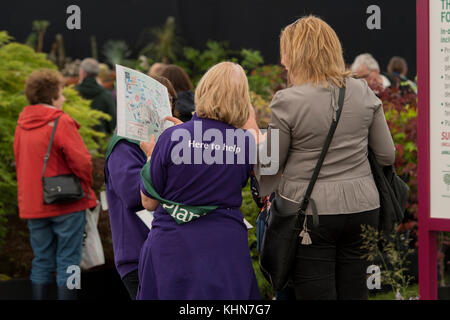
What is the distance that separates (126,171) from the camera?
3264 mm

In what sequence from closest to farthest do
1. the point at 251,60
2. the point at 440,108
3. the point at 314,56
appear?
1. the point at 314,56
2. the point at 440,108
3. the point at 251,60

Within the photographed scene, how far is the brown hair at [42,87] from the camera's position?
518cm

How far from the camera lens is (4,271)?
630cm

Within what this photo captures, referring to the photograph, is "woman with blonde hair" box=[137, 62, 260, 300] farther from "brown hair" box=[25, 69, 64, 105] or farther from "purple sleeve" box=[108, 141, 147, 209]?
"brown hair" box=[25, 69, 64, 105]

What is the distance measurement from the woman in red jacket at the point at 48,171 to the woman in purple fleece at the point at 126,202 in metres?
1.74

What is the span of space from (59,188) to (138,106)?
2.12m

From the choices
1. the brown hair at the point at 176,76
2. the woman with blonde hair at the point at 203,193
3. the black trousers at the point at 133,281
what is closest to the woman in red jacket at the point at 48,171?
the brown hair at the point at 176,76

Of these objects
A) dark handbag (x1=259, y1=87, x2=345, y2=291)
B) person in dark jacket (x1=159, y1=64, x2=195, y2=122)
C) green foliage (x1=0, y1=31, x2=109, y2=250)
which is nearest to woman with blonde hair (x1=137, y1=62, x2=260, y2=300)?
dark handbag (x1=259, y1=87, x2=345, y2=291)

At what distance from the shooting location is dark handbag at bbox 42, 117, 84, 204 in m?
5.04

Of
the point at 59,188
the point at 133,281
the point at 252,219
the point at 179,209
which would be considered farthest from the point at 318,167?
the point at 59,188

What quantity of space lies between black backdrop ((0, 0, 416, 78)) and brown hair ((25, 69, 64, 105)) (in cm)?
702

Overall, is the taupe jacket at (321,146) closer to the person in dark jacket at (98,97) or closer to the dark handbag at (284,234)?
the dark handbag at (284,234)

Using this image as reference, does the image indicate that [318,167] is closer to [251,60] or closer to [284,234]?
[284,234]
